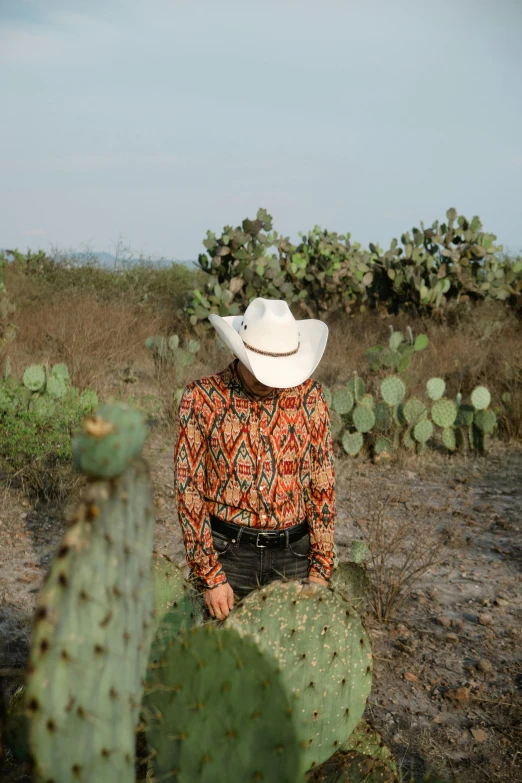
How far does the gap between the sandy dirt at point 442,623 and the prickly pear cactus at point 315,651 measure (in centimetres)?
73

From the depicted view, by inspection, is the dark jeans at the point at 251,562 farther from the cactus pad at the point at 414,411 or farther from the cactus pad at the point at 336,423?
the cactus pad at the point at 414,411

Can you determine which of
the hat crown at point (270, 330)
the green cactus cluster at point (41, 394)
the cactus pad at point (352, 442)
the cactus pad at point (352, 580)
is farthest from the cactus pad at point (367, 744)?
the cactus pad at point (352, 442)

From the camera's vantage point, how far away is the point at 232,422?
91.7 inches

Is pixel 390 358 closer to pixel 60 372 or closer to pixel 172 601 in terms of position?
pixel 60 372

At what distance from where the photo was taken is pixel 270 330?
231 cm

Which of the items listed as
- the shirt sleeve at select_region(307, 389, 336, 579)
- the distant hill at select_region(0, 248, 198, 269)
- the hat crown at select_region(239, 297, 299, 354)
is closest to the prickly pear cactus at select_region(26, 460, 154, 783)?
the hat crown at select_region(239, 297, 299, 354)

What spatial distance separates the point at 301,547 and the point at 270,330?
2.50ft

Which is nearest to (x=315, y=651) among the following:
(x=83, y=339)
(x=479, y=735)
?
(x=479, y=735)

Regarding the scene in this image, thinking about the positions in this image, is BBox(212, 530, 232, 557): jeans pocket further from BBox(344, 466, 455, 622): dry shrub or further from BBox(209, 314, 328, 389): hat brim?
BBox(344, 466, 455, 622): dry shrub

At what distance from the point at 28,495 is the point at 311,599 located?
3668 millimetres

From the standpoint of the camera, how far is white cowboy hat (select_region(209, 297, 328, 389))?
2234mm

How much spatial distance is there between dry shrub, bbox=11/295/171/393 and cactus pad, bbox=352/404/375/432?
2.47 metres

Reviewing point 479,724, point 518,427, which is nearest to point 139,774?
point 479,724

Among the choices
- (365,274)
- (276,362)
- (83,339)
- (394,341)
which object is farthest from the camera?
(365,274)
